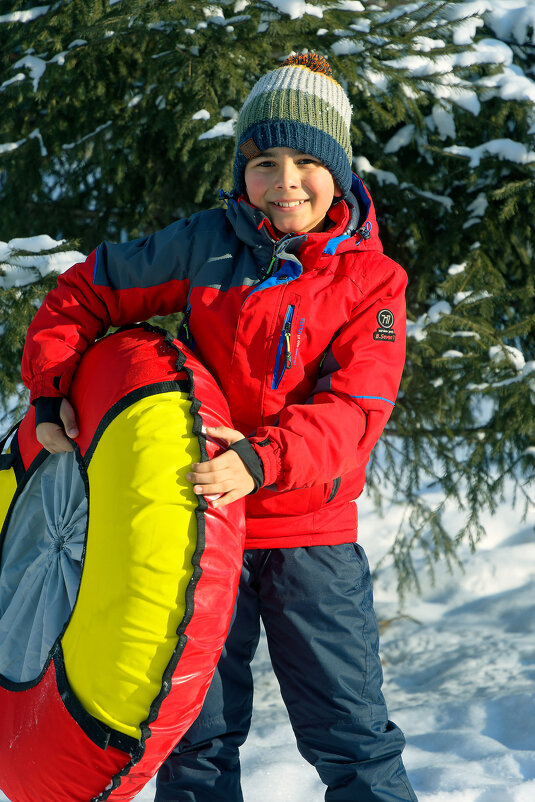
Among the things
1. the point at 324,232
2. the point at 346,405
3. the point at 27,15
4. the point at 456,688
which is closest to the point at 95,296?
the point at 324,232

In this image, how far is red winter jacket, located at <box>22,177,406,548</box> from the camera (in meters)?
1.89

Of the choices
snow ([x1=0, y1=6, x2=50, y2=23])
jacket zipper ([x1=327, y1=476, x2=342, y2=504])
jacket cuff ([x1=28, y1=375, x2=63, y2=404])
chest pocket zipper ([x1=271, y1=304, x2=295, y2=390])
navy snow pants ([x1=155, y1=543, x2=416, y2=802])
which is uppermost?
snow ([x1=0, y1=6, x2=50, y2=23])

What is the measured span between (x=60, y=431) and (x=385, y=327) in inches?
35.0

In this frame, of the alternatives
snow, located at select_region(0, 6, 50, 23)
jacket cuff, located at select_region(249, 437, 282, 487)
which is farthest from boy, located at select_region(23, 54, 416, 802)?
snow, located at select_region(0, 6, 50, 23)

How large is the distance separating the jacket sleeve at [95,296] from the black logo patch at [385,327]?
Result: 53 centimetres

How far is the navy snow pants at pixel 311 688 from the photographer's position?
1.93m

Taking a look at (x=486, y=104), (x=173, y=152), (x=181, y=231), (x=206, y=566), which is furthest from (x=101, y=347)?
(x=486, y=104)

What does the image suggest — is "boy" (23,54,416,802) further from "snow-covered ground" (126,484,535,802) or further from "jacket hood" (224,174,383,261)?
"snow-covered ground" (126,484,535,802)

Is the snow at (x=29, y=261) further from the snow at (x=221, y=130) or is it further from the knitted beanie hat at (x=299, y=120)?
the knitted beanie hat at (x=299, y=120)

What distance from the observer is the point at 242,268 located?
1.97m

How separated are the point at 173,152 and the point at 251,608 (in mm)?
1926

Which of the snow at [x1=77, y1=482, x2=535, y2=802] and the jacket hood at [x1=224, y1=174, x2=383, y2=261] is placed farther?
the snow at [x1=77, y1=482, x2=535, y2=802]

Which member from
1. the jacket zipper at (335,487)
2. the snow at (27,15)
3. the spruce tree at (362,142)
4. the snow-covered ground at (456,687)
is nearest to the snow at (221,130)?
the spruce tree at (362,142)

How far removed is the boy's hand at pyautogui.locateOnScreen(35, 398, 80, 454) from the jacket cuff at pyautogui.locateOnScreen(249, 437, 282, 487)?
55cm
